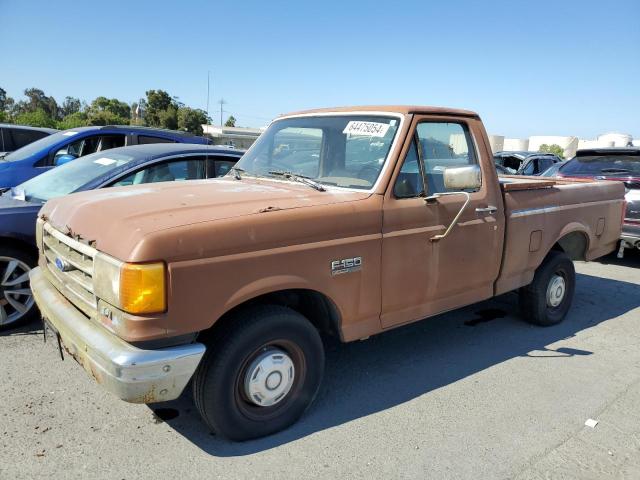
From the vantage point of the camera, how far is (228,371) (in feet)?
9.03

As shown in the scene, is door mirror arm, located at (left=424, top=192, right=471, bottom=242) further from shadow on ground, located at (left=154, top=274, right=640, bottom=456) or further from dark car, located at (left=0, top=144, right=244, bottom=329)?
dark car, located at (left=0, top=144, right=244, bottom=329)

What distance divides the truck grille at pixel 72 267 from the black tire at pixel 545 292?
3.96 metres

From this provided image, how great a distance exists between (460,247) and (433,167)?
2.11 feet

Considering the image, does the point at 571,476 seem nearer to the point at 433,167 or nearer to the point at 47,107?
the point at 433,167

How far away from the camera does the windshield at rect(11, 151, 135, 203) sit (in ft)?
15.7

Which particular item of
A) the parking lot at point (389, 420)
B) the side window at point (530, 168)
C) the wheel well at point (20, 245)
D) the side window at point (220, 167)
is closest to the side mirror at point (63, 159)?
the side window at point (220, 167)

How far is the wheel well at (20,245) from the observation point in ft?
13.6

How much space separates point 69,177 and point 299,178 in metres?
2.76

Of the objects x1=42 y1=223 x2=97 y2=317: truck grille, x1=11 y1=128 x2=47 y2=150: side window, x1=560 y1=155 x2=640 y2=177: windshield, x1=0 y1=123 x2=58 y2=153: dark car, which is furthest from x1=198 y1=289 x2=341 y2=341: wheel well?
x1=11 y1=128 x2=47 y2=150: side window

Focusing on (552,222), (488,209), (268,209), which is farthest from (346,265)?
(552,222)

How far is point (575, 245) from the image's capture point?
541 cm

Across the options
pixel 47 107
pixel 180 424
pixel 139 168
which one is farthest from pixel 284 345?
pixel 47 107

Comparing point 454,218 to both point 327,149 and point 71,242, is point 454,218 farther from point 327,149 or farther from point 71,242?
point 71,242

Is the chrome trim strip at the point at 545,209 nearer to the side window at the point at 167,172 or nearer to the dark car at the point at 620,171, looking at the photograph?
the dark car at the point at 620,171
